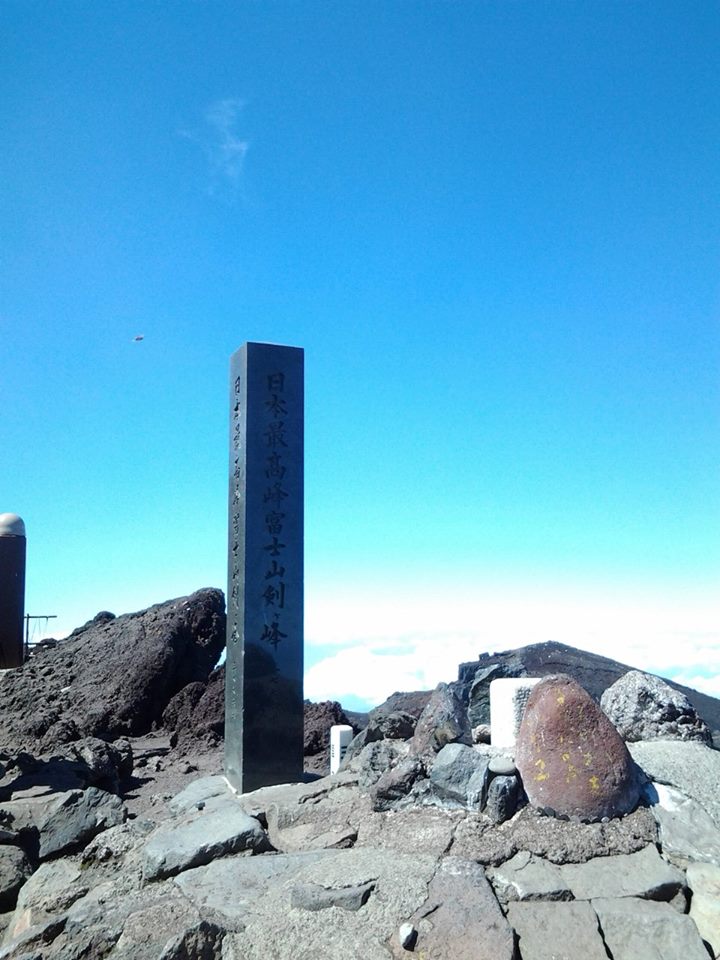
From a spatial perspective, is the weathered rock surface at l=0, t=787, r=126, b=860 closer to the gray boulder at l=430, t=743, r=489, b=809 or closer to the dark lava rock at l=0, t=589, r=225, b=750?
the gray boulder at l=430, t=743, r=489, b=809

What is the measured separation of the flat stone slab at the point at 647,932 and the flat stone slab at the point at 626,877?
0.08 meters

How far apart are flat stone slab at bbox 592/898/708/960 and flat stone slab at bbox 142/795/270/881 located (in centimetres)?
245

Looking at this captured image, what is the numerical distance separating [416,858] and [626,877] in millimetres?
1193

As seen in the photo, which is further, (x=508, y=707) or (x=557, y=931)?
(x=508, y=707)

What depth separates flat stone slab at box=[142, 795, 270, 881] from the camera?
543cm

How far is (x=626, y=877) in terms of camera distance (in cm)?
452

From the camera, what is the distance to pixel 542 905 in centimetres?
435

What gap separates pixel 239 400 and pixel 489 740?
4.23 m

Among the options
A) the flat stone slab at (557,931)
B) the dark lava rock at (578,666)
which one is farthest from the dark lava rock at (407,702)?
the flat stone slab at (557,931)

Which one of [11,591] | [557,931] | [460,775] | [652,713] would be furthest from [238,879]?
[11,591]

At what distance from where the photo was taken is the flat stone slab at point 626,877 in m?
4.41

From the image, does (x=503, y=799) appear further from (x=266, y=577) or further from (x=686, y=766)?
(x=266, y=577)

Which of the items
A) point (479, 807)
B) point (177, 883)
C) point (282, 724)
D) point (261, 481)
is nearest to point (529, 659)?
point (282, 724)

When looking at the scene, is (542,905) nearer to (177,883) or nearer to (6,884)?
(177,883)
